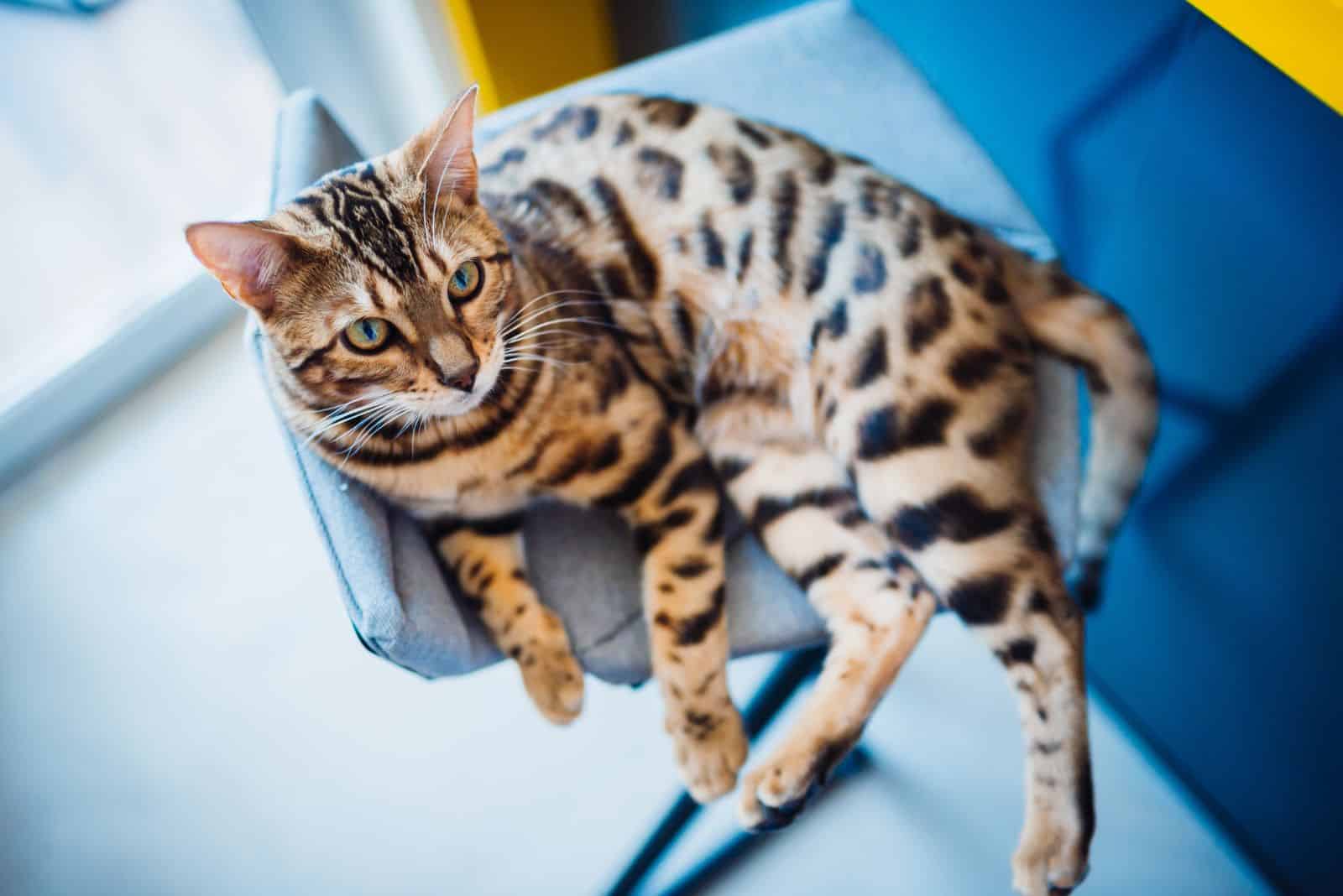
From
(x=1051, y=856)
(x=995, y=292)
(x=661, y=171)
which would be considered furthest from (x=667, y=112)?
(x=1051, y=856)

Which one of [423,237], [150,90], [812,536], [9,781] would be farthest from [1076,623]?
[150,90]

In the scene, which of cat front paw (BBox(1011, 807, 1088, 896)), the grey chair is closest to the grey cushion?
the grey chair

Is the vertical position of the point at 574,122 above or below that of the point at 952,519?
above

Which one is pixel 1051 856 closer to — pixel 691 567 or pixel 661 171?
pixel 691 567

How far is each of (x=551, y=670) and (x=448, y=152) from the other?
0.48 metres

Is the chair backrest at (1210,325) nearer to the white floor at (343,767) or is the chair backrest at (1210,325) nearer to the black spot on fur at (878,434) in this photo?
the white floor at (343,767)

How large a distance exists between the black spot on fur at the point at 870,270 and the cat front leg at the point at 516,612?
414mm

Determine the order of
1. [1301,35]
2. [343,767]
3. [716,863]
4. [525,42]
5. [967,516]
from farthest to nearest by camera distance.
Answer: [525,42] < [343,767] < [716,863] < [967,516] < [1301,35]

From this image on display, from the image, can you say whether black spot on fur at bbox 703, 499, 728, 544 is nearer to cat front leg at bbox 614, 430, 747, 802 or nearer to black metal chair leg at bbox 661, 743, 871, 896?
cat front leg at bbox 614, 430, 747, 802

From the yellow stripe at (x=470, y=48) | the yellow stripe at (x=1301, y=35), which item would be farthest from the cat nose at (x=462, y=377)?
the yellow stripe at (x=470, y=48)

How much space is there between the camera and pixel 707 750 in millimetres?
802

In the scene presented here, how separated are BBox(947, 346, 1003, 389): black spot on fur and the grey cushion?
6 centimetres

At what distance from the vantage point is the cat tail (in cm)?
76

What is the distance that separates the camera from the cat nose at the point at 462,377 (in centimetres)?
69
